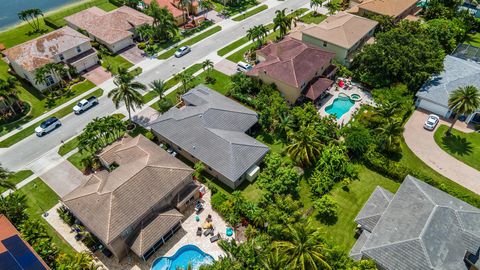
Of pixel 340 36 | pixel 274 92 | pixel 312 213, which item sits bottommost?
pixel 312 213

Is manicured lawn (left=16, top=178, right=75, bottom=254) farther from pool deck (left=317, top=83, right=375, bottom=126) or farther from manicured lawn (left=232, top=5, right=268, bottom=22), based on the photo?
manicured lawn (left=232, top=5, right=268, bottom=22)

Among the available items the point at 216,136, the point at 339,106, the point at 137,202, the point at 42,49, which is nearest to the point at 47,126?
the point at 42,49

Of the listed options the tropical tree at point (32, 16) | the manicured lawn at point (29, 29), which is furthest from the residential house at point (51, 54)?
the tropical tree at point (32, 16)

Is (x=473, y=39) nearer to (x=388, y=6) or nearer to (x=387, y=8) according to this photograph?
(x=388, y=6)

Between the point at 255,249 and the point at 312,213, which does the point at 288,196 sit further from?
the point at 255,249

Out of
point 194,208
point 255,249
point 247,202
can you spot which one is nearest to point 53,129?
point 194,208

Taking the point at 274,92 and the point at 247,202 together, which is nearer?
the point at 247,202

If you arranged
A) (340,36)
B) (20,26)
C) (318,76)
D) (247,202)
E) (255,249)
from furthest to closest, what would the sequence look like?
(20,26)
(340,36)
(318,76)
(247,202)
(255,249)
